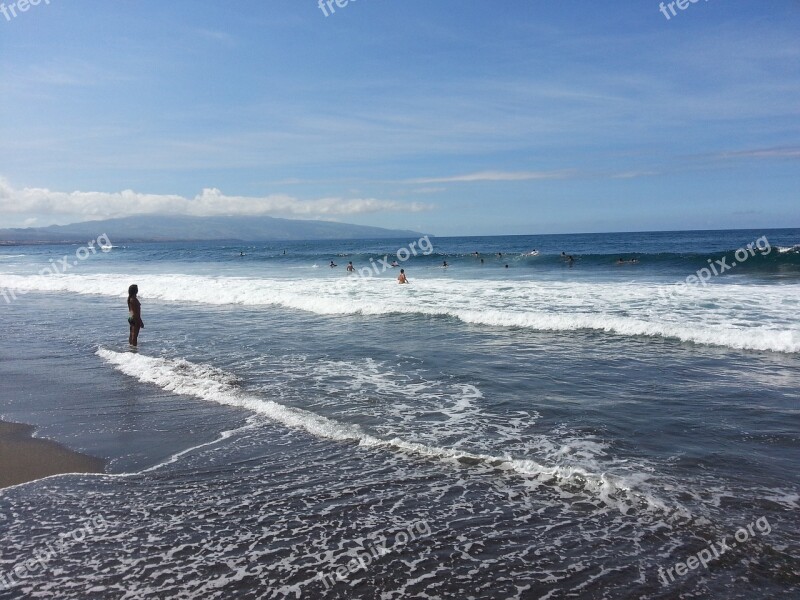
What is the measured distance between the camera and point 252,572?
Result: 4715mm

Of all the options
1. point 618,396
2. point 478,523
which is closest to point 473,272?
→ point 618,396

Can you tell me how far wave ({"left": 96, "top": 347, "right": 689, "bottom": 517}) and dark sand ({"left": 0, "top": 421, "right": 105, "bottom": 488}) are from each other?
8.53 feet

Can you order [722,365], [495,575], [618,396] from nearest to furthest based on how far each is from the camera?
[495,575], [618,396], [722,365]

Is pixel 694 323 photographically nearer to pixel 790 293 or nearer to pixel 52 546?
pixel 790 293

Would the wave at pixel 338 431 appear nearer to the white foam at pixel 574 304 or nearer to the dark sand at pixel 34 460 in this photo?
the dark sand at pixel 34 460

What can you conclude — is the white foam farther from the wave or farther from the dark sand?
the dark sand

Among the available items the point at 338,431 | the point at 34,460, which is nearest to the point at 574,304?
the point at 338,431

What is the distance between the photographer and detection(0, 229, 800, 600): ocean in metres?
4.72

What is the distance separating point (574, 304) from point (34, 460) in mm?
18462

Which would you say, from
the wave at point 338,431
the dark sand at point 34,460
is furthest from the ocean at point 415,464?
the dark sand at point 34,460

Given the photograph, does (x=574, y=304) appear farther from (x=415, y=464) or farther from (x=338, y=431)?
(x=415, y=464)

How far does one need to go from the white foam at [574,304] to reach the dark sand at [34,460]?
505 inches

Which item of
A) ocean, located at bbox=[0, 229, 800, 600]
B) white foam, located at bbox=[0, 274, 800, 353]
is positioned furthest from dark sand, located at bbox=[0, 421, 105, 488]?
white foam, located at bbox=[0, 274, 800, 353]

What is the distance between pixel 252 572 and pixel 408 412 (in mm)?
4608
